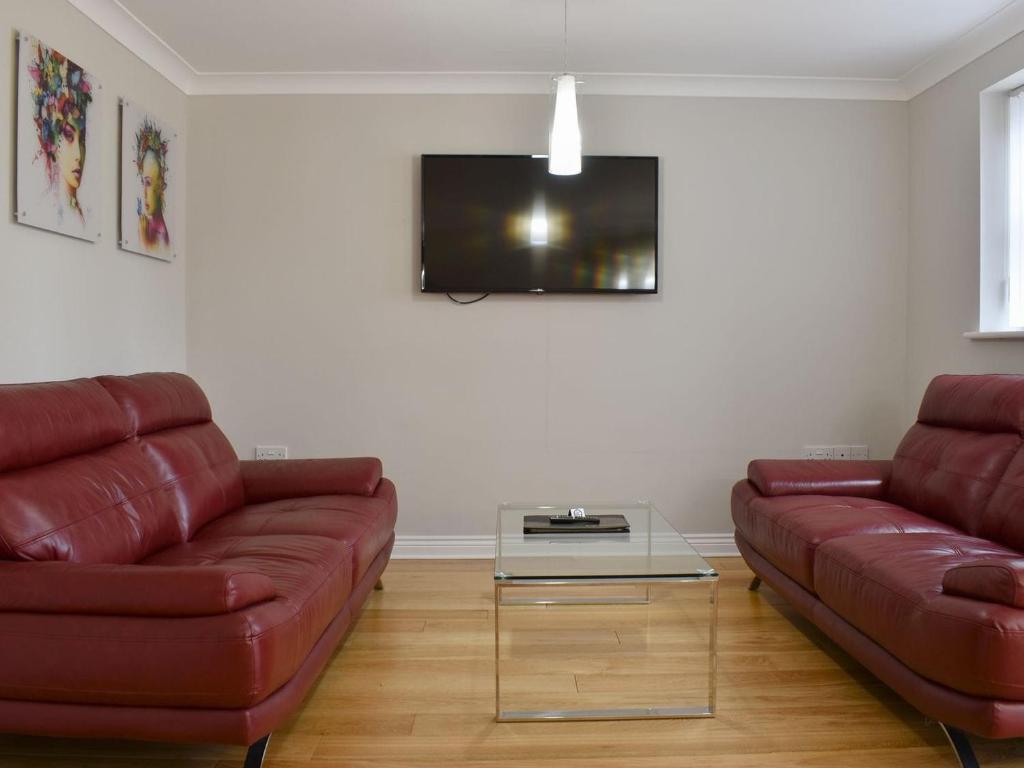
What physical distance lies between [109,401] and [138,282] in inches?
44.1

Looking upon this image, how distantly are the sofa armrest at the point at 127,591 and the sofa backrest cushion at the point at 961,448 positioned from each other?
8.30 feet

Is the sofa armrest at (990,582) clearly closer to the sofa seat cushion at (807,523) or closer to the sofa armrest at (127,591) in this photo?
the sofa seat cushion at (807,523)

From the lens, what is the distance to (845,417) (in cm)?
405

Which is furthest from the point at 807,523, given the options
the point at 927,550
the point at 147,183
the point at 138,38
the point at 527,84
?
the point at 138,38

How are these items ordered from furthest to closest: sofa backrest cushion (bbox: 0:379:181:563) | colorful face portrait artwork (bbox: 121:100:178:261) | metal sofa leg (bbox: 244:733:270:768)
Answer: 1. colorful face portrait artwork (bbox: 121:100:178:261)
2. sofa backrest cushion (bbox: 0:379:181:563)
3. metal sofa leg (bbox: 244:733:270:768)

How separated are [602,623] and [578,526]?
468 millimetres

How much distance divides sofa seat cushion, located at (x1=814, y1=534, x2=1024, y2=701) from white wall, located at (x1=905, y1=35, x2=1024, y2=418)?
4.65ft

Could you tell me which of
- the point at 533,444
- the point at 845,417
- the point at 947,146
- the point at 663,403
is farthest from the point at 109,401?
the point at 947,146

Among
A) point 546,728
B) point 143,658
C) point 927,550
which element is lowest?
point 546,728

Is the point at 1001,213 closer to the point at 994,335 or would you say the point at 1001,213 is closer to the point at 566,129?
the point at 994,335

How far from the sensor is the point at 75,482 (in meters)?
2.19

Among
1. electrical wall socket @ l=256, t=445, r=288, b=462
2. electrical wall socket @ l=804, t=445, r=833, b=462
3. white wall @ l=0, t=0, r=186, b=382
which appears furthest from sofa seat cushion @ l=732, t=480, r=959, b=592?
white wall @ l=0, t=0, r=186, b=382

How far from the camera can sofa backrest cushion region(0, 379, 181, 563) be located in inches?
76.7

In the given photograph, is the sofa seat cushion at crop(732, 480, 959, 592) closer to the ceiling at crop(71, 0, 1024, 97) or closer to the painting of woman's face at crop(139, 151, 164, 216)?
the ceiling at crop(71, 0, 1024, 97)
